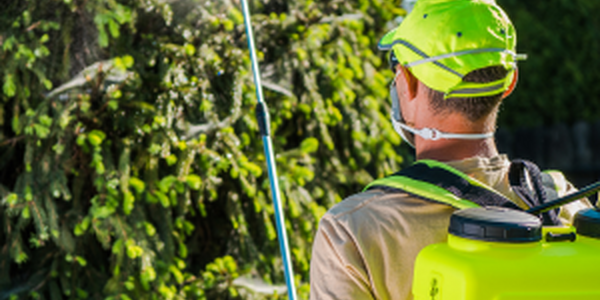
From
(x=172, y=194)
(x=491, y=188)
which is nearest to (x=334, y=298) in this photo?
(x=491, y=188)

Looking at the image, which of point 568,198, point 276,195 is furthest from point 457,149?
point 276,195

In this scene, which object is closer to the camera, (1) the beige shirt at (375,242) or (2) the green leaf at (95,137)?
(1) the beige shirt at (375,242)

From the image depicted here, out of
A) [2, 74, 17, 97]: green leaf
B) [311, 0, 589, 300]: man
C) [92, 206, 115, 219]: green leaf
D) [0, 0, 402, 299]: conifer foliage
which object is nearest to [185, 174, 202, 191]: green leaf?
[0, 0, 402, 299]: conifer foliage

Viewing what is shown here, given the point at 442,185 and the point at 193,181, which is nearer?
the point at 442,185

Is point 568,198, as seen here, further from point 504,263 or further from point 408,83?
point 408,83

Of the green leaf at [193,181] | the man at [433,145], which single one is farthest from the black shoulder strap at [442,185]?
the green leaf at [193,181]

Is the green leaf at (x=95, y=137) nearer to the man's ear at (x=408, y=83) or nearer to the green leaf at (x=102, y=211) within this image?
the green leaf at (x=102, y=211)

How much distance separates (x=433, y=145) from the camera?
148 centimetres

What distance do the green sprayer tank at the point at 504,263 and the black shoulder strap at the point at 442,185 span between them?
155 mm

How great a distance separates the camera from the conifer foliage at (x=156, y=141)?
278 centimetres

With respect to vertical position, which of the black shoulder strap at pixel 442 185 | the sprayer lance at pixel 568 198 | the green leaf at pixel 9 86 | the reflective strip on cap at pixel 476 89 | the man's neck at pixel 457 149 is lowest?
the sprayer lance at pixel 568 198

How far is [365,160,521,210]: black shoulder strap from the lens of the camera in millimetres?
1301

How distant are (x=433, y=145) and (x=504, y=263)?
492mm

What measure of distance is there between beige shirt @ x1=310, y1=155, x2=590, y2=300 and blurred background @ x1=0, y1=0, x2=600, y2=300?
157 centimetres
